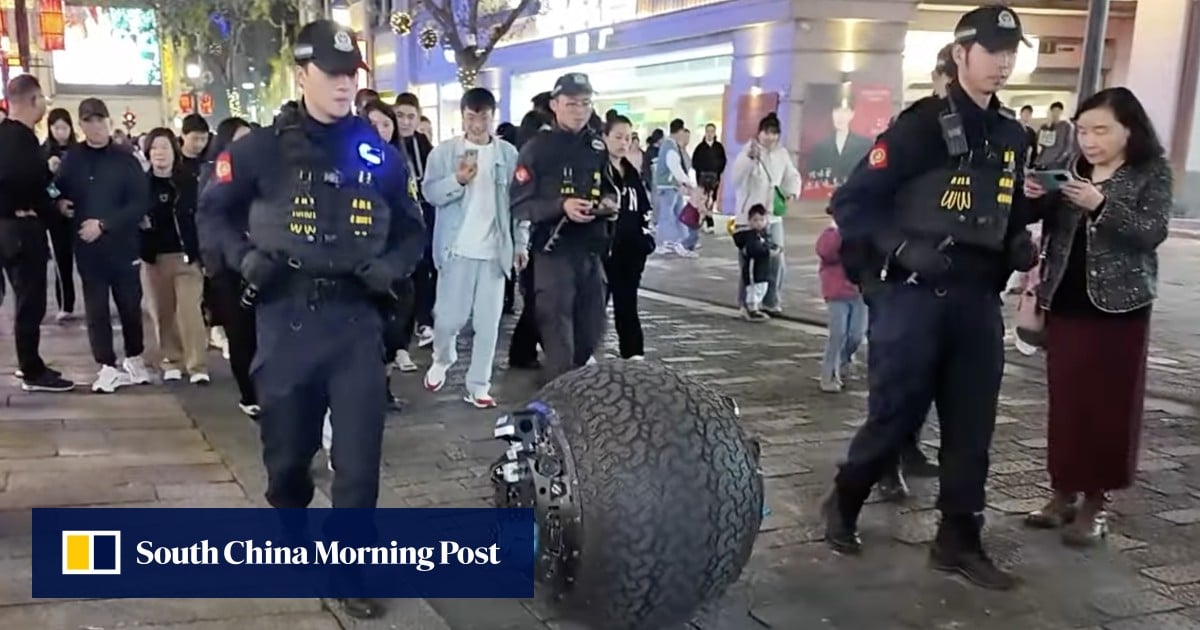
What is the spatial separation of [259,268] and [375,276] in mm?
370

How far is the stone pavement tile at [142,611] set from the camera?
12.1 feet

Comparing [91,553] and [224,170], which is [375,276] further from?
[91,553]

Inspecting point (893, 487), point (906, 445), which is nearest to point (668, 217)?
point (906, 445)

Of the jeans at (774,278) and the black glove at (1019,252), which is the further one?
the jeans at (774,278)

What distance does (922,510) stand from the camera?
5066 millimetres

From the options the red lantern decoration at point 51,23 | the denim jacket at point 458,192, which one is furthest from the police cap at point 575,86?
the red lantern decoration at point 51,23

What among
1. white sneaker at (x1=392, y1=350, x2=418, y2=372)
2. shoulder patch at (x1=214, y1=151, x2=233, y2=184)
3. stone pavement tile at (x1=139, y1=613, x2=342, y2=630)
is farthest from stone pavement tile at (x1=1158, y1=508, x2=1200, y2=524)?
white sneaker at (x1=392, y1=350, x2=418, y2=372)

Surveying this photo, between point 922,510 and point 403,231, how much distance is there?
8.95 feet

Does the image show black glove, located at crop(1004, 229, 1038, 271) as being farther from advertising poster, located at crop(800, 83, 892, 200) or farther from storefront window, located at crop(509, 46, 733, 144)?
storefront window, located at crop(509, 46, 733, 144)

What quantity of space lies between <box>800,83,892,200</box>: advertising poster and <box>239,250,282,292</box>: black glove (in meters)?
18.1

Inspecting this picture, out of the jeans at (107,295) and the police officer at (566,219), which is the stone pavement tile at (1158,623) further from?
the jeans at (107,295)

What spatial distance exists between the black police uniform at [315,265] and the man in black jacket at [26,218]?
4013 millimetres

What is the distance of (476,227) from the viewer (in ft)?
22.1

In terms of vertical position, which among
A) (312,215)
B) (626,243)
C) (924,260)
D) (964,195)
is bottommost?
(626,243)
